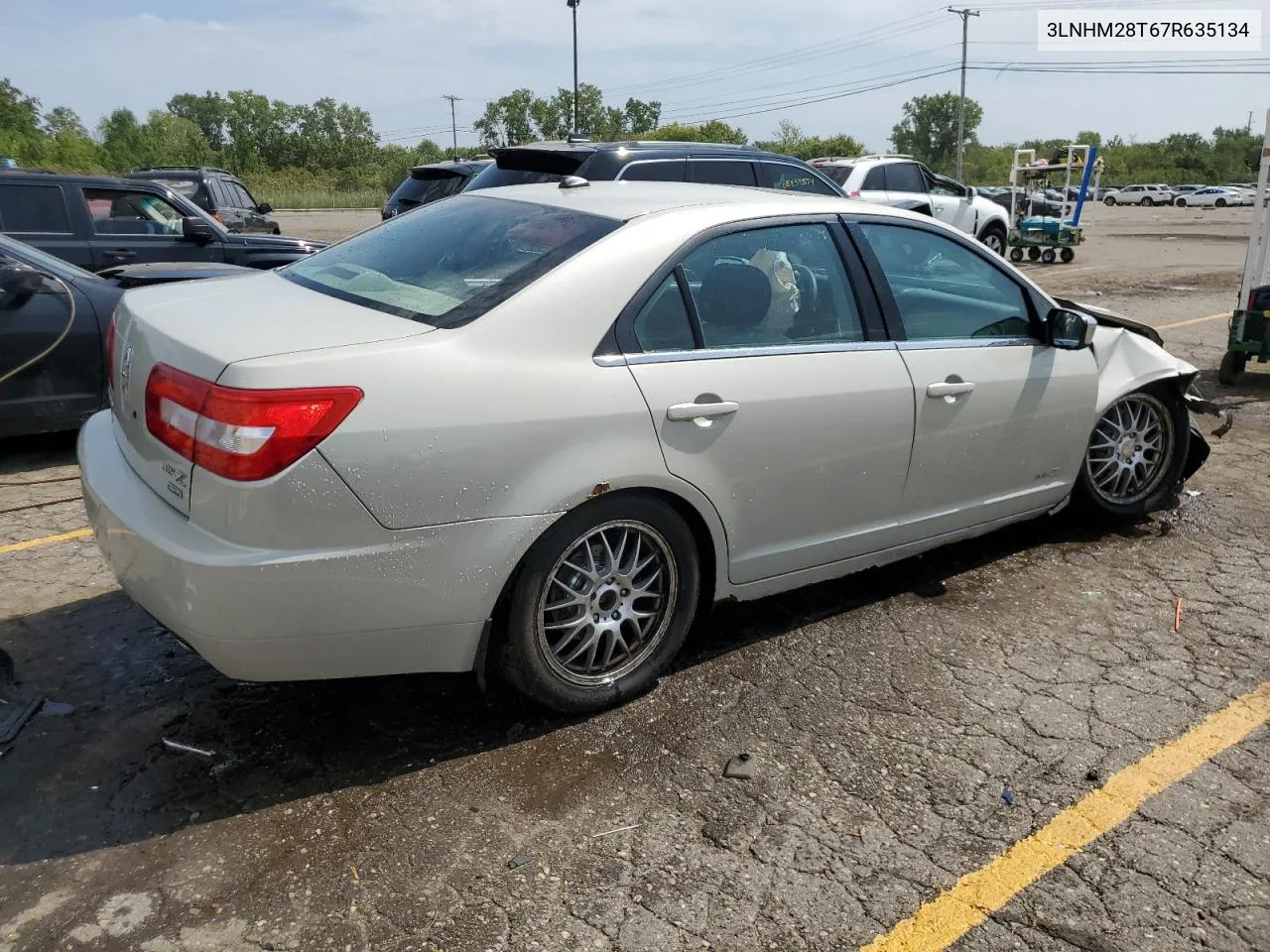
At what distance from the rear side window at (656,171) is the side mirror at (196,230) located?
11.9ft

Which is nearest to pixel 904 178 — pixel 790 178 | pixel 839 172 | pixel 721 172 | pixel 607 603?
pixel 839 172

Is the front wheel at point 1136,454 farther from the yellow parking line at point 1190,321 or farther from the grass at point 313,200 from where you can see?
the grass at point 313,200

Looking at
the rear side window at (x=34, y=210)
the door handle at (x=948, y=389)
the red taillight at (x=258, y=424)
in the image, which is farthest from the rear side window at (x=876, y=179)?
the red taillight at (x=258, y=424)

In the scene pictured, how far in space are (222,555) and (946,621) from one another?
8.97ft

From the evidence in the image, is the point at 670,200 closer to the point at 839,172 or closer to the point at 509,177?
the point at 509,177

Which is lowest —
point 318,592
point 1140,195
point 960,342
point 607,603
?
point 607,603

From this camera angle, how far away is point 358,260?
3695 millimetres

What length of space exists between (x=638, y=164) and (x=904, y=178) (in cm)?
949

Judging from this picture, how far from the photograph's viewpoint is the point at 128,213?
8.68 m

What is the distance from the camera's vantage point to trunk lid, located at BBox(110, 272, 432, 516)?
2777 millimetres

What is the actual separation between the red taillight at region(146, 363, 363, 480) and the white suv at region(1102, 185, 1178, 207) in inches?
2833

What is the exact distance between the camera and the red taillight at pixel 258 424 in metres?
2.59

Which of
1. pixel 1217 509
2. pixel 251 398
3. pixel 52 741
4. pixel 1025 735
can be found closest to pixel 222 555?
pixel 251 398

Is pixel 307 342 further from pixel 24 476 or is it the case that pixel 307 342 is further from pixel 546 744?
pixel 24 476
